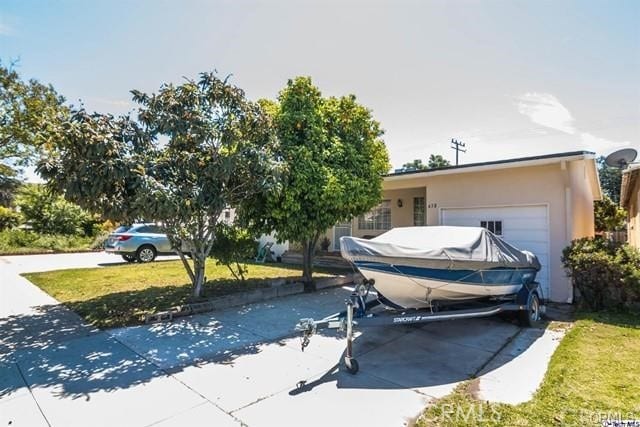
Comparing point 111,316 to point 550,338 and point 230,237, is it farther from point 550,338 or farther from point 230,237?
point 550,338

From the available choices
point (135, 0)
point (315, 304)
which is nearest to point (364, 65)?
point (135, 0)

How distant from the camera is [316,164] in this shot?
26.9 ft

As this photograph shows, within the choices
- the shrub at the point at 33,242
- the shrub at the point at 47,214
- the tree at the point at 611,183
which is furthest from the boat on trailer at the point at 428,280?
the tree at the point at 611,183

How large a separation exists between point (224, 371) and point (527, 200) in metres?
8.37

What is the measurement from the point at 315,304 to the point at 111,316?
422 centimetres

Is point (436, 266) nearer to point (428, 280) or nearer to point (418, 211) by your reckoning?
point (428, 280)

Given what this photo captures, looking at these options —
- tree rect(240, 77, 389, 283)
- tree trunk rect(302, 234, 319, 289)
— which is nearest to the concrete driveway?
tree rect(240, 77, 389, 283)

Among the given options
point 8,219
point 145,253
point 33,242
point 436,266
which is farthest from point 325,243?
point 8,219

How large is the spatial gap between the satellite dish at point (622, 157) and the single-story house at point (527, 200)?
43 cm

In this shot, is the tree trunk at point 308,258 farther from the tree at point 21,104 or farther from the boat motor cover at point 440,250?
the tree at point 21,104

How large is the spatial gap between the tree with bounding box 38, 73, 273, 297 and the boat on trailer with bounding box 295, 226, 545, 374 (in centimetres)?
320

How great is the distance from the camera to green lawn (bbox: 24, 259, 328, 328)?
7090 mm

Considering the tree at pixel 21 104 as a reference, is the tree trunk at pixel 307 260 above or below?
below

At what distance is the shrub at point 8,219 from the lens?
75.3ft
